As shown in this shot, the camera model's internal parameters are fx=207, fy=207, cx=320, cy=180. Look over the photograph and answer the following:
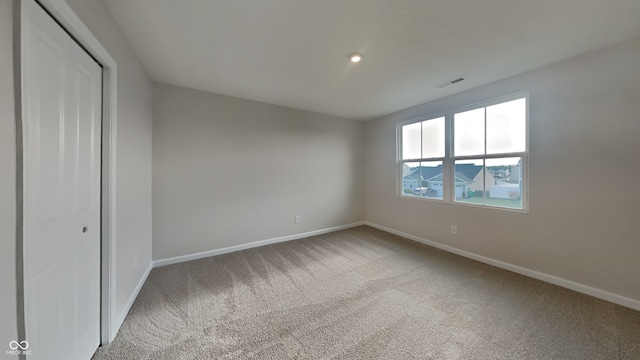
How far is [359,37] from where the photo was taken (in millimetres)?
1854

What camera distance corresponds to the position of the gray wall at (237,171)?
9.16ft

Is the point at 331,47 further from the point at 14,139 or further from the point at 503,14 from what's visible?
the point at 14,139

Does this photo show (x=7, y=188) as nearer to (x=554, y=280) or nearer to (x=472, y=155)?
(x=472, y=155)

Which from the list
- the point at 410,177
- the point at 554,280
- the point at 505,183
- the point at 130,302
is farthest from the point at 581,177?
the point at 130,302

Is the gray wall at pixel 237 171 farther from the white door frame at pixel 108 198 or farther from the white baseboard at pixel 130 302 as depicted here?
the white door frame at pixel 108 198

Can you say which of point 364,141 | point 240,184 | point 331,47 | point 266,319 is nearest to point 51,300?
point 266,319

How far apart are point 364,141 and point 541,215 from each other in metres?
3.15

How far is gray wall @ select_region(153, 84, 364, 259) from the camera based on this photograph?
2.79 meters

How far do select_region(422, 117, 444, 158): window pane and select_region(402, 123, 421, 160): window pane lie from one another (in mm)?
114

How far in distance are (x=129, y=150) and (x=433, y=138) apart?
13.4ft

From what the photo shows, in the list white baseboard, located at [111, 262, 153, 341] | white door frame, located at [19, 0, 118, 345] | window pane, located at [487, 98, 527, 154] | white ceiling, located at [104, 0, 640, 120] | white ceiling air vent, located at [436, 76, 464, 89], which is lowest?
white baseboard, located at [111, 262, 153, 341]

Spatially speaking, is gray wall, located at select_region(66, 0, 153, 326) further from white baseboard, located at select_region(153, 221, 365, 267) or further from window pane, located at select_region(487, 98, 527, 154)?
window pane, located at select_region(487, 98, 527, 154)

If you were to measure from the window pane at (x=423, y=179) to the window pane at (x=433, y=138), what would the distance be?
0.16 metres

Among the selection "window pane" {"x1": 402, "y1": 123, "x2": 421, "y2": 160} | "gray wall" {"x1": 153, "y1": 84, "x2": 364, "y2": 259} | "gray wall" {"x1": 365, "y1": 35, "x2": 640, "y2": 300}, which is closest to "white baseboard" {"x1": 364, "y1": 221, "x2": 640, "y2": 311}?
"gray wall" {"x1": 365, "y1": 35, "x2": 640, "y2": 300}
